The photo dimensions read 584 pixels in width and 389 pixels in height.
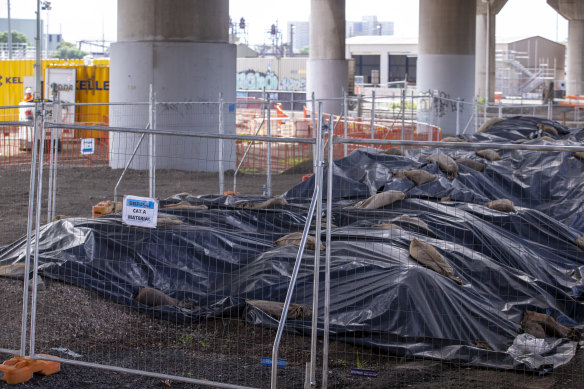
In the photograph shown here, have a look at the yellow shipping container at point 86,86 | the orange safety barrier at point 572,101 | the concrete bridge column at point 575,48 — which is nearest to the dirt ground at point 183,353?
the yellow shipping container at point 86,86

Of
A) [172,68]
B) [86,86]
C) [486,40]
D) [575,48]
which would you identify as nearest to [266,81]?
[486,40]

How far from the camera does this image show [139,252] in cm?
855

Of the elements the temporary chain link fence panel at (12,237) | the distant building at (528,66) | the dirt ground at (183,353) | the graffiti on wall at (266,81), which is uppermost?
the distant building at (528,66)

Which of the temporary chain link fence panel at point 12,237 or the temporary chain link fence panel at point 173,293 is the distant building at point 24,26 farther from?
the temporary chain link fence panel at point 173,293

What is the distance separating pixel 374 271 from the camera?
745 centimetres

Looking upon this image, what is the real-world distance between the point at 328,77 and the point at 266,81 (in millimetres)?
39198

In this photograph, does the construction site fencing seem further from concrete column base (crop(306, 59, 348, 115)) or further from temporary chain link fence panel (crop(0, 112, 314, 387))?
concrete column base (crop(306, 59, 348, 115))

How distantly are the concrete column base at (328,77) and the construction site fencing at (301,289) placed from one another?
2652cm

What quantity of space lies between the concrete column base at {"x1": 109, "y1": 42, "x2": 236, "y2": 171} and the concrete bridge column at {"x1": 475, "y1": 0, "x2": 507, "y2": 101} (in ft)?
116

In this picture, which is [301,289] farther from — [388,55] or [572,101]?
[388,55]

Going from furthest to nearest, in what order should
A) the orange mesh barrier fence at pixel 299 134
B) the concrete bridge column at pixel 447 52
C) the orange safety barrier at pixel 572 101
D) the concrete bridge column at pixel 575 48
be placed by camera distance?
the concrete bridge column at pixel 575 48 → the orange safety barrier at pixel 572 101 → the concrete bridge column at pixel 447 52 → the orange mesh barrier fence at pixel 299 134

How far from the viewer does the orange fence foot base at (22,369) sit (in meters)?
6.25

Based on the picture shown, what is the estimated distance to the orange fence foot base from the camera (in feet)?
20.5

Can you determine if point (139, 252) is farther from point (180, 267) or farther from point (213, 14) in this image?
point (213, 14)
